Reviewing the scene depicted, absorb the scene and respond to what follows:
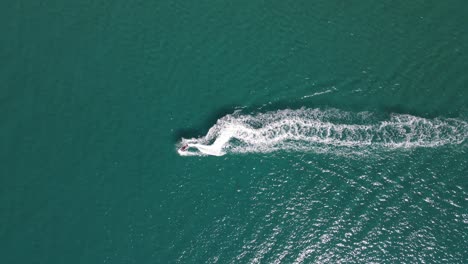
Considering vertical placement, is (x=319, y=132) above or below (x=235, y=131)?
below

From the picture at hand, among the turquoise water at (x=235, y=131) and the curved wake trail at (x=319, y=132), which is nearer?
the turquoise water at (x=235, y=131)

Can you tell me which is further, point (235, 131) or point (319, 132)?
point (235, 131)

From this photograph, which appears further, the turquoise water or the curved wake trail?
the curved wake trail

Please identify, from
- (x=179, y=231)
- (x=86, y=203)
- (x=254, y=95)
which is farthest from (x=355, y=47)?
(x=86, y=203)
